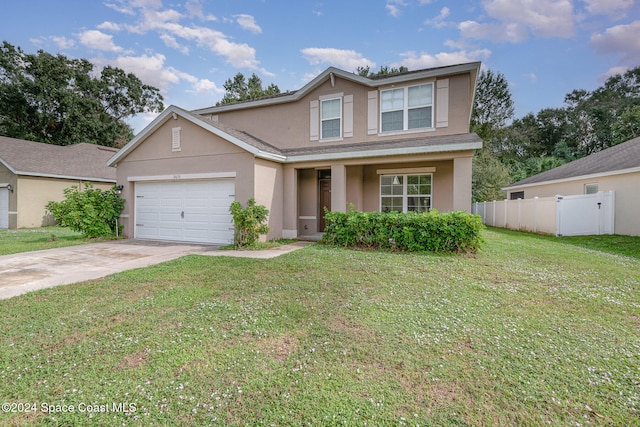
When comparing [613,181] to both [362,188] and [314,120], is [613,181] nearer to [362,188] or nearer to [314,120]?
[362,188]

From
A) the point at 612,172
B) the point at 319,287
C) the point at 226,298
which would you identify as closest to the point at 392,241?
the point at 319,287

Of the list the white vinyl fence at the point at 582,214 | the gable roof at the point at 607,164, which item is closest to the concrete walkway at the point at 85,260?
the white vinyl fence at the point at 582,214

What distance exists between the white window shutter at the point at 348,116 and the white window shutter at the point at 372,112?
655 mm

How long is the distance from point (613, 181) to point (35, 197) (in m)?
28.1

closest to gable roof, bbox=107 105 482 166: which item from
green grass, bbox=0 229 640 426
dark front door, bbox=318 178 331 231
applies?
dark front door, bbox=318 178 331 231

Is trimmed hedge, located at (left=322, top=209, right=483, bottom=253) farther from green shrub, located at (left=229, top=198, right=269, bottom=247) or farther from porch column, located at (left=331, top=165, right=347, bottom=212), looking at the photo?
green shrub, located at (left=229, top=198, right=269, bottom=247)

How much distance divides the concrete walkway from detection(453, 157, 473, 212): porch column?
5.07 meters

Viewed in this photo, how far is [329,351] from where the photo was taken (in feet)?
10.2

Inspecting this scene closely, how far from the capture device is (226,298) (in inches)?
183

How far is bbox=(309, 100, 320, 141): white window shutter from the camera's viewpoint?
464 inches

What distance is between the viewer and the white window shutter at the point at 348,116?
11.4m

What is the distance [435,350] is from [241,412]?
2.03 m

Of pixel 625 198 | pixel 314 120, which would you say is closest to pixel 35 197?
pixel 314 120

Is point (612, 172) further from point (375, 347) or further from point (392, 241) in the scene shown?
point (375, 347)
